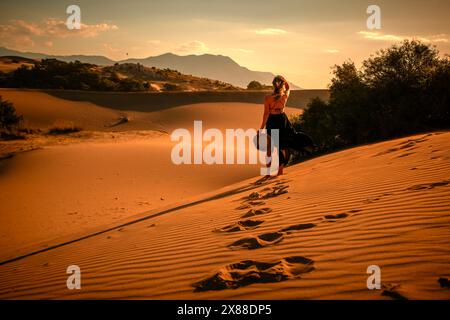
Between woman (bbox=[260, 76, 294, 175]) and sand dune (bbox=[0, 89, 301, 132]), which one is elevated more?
sand dune (bbox=[0, 89, 301, 132])

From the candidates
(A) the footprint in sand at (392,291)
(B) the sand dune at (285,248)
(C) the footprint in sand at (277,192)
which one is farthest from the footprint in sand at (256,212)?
(A) the footprint in sand at (392,291)

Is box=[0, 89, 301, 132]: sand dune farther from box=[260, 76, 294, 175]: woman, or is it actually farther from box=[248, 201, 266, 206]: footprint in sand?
box=[248, 201, 266, 206]: footprint in sand

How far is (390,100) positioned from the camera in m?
10.1

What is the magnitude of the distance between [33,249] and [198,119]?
2257 centimetres

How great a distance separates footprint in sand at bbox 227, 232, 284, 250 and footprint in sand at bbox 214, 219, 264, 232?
474 millimetres

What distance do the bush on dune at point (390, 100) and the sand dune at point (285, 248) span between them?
4128 millimetres

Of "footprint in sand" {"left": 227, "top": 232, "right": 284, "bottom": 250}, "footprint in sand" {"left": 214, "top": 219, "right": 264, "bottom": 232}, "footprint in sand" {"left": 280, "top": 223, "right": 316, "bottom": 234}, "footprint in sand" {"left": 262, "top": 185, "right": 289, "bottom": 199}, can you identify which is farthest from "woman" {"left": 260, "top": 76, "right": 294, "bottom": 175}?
"footprint in sand" {"left": 227, "top": 232, "right": 284, "bottom": 250}

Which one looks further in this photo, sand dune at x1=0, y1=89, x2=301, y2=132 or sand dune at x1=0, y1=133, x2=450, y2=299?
sand dune at x1=0, y1=89, x2=301, y2=132

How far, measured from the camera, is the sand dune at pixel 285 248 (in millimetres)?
2455

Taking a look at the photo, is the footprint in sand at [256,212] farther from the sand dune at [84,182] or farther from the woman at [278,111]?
the sand dune at [84,182]

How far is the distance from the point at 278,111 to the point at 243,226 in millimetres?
3631

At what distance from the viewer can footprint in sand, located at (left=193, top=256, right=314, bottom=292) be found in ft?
8.63

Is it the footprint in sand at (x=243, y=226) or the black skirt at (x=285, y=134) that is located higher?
the black skirt at (x=285, y=134)
